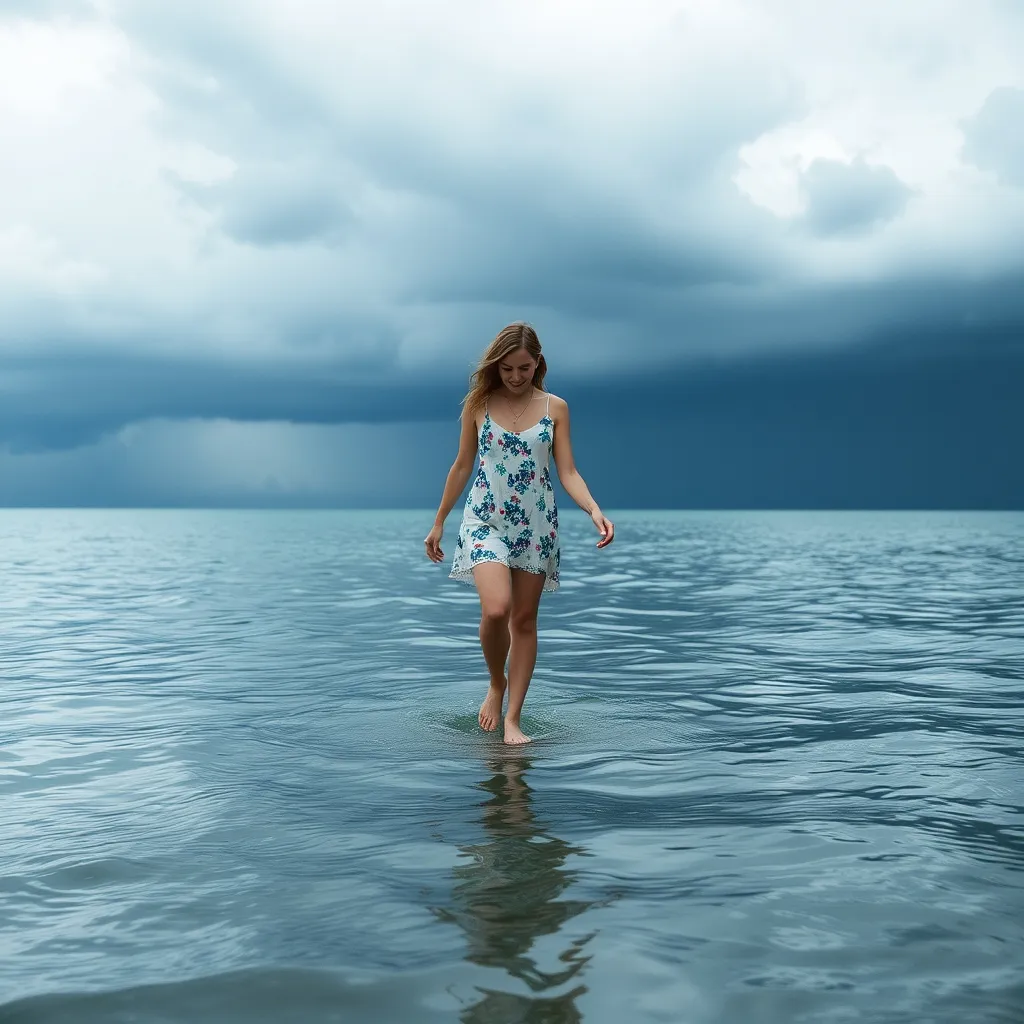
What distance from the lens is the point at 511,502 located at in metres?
6.24

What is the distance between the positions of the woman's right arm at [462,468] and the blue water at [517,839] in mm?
1472

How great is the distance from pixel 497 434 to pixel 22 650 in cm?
726

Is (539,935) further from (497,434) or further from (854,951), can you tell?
(497,434)

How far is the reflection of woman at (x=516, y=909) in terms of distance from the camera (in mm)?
2650

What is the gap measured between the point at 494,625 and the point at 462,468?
3.46 ft

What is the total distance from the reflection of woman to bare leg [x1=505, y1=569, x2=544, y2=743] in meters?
1.77

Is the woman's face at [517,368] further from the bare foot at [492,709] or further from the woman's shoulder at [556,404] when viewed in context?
the bare foot at [492,709]

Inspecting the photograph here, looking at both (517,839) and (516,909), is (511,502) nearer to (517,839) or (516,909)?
(517,839)

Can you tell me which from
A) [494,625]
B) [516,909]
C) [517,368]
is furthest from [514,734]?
[516,909]

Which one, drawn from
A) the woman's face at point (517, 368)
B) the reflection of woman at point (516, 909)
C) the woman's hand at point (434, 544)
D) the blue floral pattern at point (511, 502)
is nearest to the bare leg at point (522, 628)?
the blue floral pattern at point (511, 502)

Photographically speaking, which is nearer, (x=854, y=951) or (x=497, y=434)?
(x=854, y=951)

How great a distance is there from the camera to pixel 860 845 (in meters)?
3.97

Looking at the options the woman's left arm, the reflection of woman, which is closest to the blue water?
the reflection of woman

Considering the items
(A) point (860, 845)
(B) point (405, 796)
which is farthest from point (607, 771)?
(A) point (860, 845)
